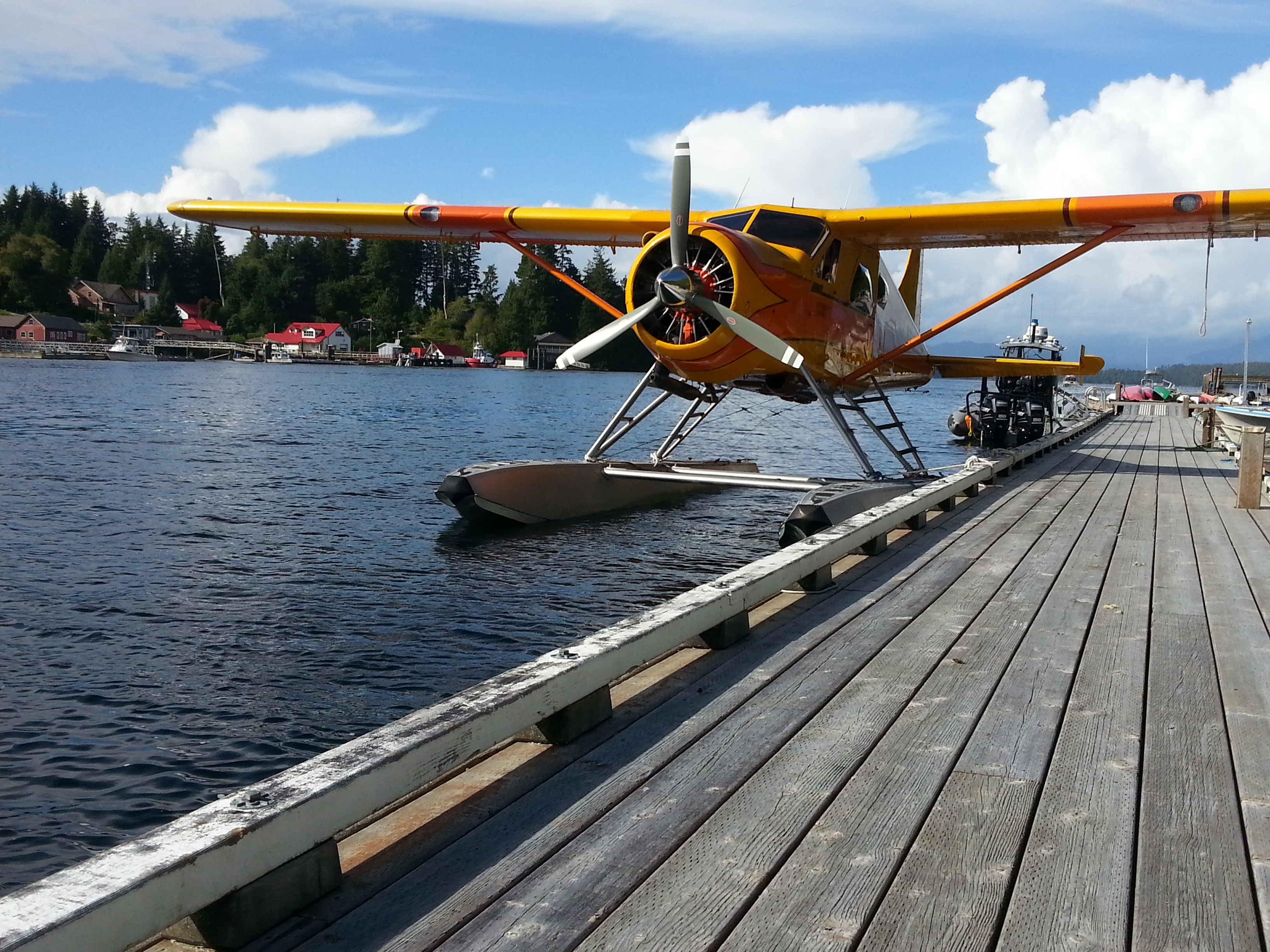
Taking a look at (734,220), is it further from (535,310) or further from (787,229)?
(535,310)

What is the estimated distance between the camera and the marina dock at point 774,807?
191cm

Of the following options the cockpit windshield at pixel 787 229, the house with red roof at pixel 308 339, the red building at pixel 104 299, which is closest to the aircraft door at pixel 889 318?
the cockpit windshield at pixel 787 229

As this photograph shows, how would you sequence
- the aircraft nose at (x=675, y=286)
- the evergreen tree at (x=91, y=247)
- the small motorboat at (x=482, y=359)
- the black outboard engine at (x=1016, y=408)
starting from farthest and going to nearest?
the evergreen tree at (x=91, y=247) < the small motorboat at (x=482, y=359) < the black outboard engine at (x=1016, y=408) < the aircraft nose at (x=675, y=286)

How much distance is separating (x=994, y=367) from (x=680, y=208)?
29.6ft

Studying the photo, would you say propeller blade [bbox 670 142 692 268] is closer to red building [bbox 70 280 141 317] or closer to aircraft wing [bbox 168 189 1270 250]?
aircraft wing [bbox 168 189 1270 250]

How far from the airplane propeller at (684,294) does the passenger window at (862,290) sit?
2276 millimetres

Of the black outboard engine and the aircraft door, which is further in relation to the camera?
the black outboard engine

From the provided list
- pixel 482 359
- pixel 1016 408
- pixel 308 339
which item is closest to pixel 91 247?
pixel 308 339

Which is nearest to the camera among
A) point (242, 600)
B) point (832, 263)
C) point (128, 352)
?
point (242, 600)

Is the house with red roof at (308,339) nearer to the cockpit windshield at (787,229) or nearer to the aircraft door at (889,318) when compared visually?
A: the aircraft door at (889,318)

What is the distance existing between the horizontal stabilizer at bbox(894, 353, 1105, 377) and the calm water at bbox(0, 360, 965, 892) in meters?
2.69

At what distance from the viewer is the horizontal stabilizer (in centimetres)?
1418

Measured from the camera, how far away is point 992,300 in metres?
11.4

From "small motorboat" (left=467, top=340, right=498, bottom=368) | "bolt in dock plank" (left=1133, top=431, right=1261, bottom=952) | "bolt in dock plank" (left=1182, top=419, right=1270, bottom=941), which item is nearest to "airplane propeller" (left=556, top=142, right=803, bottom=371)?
"bolt in dock plank" (left=1182, top=419, right=1270, bottom=941)
